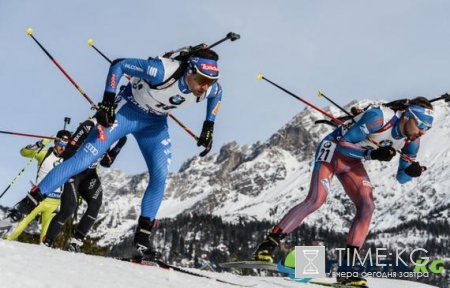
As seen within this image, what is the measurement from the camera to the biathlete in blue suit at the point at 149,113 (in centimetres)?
650

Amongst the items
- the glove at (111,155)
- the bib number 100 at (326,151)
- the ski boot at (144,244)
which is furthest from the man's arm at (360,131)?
the glove at (111,155)

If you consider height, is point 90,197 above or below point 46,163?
below

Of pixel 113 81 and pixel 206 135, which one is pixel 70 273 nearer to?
pixel 113 81

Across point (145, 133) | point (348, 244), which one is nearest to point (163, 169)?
point (145, 133)

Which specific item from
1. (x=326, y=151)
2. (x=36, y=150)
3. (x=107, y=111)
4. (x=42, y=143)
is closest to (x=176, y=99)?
(x=107, y=111)

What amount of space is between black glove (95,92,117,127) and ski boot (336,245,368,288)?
12.6 feet

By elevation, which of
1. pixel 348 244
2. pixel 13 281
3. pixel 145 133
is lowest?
pixel 13 281

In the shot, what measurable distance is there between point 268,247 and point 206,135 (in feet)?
5.77

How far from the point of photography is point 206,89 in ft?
22.7

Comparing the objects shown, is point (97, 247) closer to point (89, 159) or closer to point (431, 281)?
point (89, 159)

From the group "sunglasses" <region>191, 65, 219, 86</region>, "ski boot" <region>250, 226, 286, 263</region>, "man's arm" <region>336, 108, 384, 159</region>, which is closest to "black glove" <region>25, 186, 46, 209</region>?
"sunglasses" <region>191, 65, 219, 86</region>

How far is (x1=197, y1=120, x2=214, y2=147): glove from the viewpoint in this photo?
7273 mm

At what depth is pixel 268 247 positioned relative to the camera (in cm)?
760

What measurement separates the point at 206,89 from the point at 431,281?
183170 millimetres
